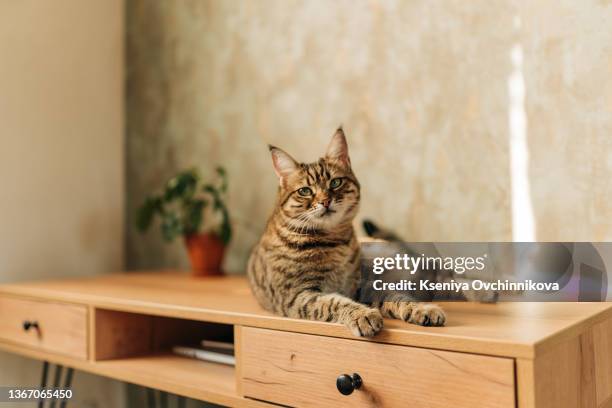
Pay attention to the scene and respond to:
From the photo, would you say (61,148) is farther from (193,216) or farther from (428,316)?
(428,316)

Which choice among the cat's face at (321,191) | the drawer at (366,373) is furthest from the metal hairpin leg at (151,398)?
the cat's face at (321,191)

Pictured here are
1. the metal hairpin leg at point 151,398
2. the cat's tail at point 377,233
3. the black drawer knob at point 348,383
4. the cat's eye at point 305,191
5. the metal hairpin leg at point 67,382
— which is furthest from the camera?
the metal hairpin leg at point 151,398

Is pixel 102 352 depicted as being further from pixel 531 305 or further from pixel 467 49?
pixel 467 49

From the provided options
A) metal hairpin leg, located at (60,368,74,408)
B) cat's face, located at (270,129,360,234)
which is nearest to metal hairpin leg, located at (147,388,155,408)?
metal hairpin leg, located at (60,368,74,408)

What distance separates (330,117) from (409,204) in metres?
0.35

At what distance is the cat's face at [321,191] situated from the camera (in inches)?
36.5

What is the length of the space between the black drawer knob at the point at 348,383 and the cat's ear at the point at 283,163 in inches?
14.3

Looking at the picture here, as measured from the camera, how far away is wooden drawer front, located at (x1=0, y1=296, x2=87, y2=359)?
1.27m

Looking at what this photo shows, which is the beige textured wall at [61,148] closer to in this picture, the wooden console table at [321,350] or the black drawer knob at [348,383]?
the wooden console table at [321,350]

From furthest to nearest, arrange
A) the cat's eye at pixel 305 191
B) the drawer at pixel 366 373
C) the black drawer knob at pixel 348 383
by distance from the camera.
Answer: the cat's eye at pixel 305 191
the black drawer knob at pixel 348 383
the drawer at pixel 366 373

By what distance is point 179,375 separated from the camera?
114cm

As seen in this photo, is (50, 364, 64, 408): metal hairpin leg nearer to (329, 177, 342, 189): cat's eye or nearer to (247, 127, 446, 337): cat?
(247, 127, 446, 337): cat

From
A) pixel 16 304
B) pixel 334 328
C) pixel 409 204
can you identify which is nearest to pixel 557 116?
pixel 409 204

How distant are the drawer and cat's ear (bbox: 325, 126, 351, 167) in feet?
1.00
